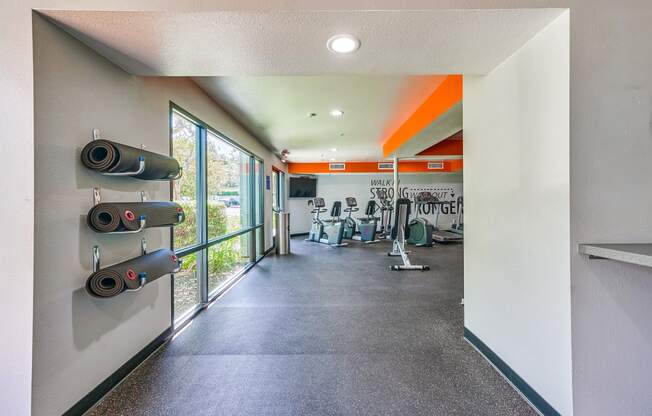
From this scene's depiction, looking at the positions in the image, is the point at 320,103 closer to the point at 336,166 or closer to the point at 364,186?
the point at 336,166

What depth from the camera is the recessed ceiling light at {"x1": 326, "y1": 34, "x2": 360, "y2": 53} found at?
159 cm

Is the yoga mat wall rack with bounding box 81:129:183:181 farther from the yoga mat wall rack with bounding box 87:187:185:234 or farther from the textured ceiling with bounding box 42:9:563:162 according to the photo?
the textured ceiling with bounding box 42:9:563:162

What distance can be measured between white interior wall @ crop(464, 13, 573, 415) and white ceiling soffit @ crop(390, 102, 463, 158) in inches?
38.1

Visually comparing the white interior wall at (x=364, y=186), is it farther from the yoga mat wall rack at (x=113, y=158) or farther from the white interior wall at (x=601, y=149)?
the white interior wall at (x=601, y=149)

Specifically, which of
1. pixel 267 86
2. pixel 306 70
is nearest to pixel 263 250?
pixel 267 86

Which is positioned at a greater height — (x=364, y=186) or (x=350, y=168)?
(x=350, y=168)

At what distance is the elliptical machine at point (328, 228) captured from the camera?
7.80 meters

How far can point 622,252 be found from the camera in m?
1.21

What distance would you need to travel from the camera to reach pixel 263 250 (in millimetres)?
6375

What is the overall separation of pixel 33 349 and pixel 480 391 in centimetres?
255

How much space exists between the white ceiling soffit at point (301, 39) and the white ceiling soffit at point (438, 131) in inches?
50.8

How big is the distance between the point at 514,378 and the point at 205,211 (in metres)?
3.26

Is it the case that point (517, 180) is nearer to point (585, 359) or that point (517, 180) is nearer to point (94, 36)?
point (585, 359)

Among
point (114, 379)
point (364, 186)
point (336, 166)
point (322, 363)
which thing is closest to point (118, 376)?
point (114, 379)
